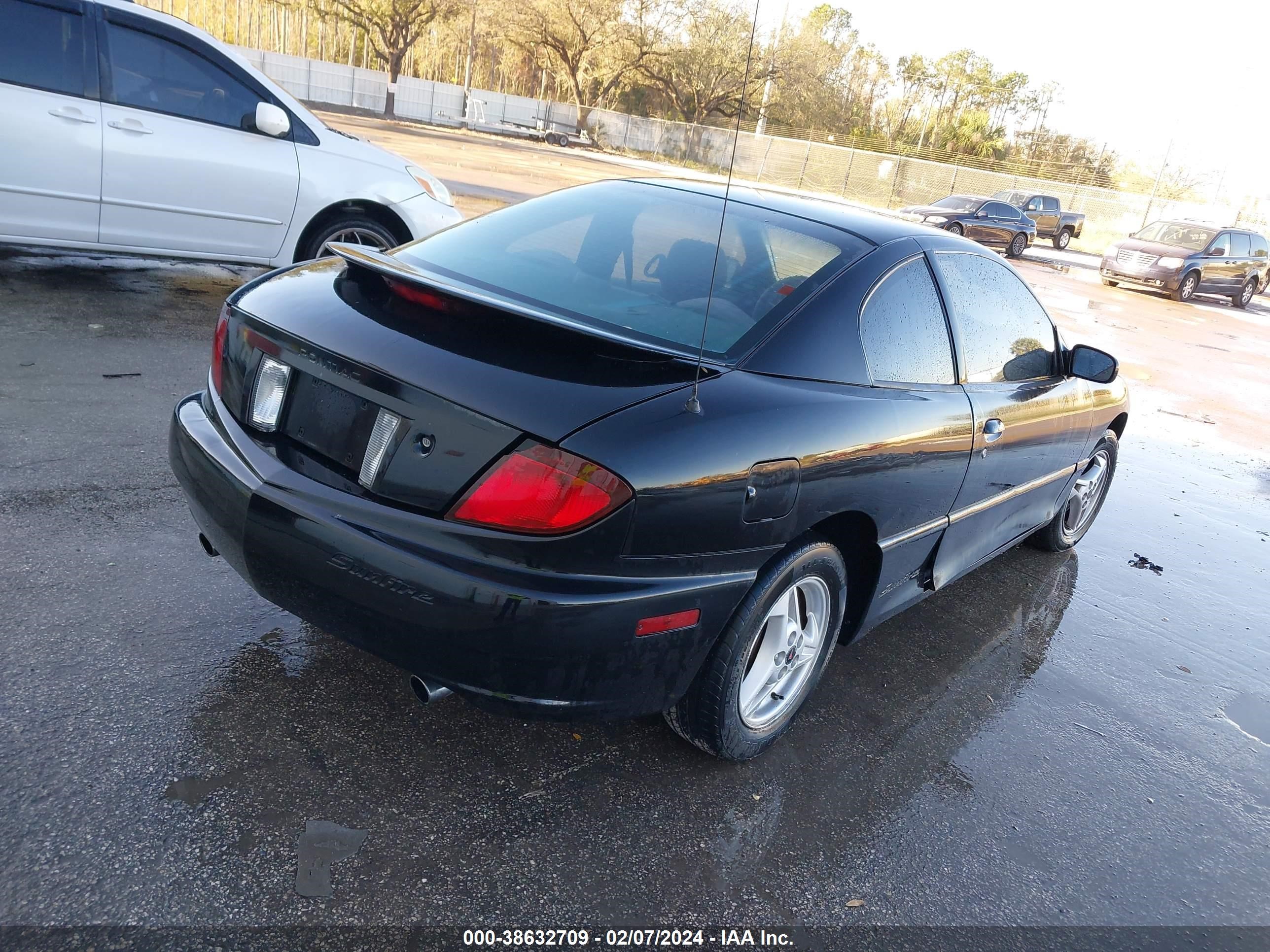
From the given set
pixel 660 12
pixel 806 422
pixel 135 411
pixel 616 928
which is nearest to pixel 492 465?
pixel 806 422

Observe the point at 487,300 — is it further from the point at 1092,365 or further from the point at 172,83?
the point at 172,83

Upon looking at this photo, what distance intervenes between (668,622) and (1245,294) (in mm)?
26702

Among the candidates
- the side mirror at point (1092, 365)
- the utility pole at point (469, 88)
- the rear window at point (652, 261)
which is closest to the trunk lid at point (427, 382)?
the rear window at point (652, 261)

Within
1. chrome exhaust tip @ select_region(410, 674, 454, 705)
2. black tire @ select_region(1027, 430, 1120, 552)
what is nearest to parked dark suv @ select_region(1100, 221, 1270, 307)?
black tire @ select_region(1027, 430, 1120, 552)

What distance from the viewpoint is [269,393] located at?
8.23 ft

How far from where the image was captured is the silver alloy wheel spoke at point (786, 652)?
2750 millimetres

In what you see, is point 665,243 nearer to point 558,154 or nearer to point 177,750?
point 177,750

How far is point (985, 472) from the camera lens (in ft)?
11.6

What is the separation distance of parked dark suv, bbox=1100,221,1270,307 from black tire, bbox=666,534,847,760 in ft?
73.5

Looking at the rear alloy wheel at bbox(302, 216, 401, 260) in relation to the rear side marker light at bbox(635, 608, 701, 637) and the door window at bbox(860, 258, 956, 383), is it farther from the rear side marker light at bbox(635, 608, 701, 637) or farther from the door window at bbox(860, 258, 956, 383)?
the rear side marker light at bbox(635, 608, 701, 637)

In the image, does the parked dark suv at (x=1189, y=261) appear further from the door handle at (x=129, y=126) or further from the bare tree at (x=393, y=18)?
the bare tree at (x=393, y=18)

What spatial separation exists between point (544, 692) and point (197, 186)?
5194 millimetres

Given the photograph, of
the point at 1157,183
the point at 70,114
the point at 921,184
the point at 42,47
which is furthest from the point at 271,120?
the point at 1157,183

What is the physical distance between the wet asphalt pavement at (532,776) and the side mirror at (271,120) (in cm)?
271
